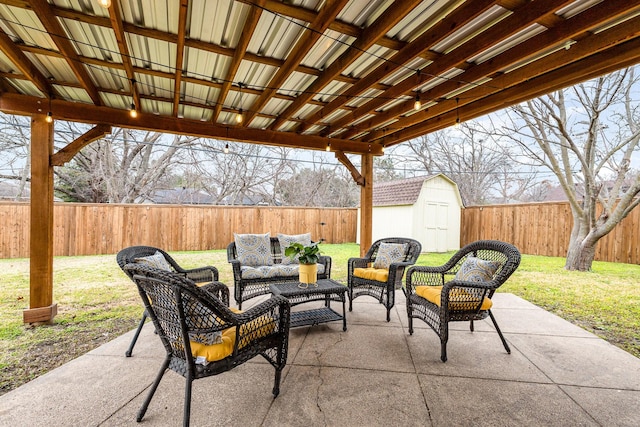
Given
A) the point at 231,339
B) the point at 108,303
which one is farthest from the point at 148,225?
the point at 231,339

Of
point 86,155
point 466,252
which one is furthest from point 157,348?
point 86,155

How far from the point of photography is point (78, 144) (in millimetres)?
3588

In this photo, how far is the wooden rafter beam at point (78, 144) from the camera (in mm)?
3352

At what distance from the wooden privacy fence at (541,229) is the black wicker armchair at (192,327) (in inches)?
364

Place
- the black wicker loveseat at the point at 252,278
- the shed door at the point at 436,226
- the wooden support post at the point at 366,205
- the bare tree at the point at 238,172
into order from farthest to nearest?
the bare tree at the point at 238,172, the shed door at the point at 436,226, the wooden support post at the point at 366,205, the black wicker loveseat at the point at 252,278

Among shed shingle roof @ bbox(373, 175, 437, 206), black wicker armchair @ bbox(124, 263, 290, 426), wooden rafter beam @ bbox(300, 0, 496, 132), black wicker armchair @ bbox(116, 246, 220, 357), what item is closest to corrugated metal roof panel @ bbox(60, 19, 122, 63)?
black wicker armchair @ bbox(116, 246, 220, 357)

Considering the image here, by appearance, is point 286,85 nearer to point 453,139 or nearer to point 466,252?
point 466,252

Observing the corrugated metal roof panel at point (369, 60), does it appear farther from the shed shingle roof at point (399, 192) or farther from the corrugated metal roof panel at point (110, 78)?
the shed shingle roof at point (399, 192)

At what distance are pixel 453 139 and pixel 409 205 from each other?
708cm

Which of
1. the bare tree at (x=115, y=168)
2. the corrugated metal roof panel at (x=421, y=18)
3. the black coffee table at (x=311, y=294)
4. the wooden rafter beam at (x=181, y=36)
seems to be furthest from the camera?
the bare tree at (x=115, y=168)

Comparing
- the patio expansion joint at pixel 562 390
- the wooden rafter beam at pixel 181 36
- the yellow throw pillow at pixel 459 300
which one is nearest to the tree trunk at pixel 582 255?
the patio expansion joint at pixel 562 390

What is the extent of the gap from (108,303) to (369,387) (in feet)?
12.4

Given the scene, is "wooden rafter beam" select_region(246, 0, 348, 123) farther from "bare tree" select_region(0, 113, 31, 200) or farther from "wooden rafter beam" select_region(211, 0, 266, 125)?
"bare tree" select_region(0, 113, 31, 200)

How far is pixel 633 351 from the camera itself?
2711mm
